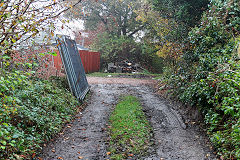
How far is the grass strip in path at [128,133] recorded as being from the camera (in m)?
3.97

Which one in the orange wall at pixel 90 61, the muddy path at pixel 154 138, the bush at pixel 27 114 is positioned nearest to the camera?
the bush at pixel 27 114

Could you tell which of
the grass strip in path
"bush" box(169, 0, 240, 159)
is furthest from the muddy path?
"bush" box(169, 0, 240, 159)

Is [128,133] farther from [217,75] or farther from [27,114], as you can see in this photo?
[217,75]

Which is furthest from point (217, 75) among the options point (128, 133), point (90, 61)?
point (90, 61)

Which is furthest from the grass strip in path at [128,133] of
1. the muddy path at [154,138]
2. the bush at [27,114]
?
the bush at [27,114]

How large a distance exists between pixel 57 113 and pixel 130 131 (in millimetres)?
1988

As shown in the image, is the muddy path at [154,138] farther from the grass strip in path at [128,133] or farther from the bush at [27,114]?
the bush at [27,114]

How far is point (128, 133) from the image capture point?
15.5 feet

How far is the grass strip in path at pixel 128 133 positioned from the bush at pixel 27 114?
1308 mm

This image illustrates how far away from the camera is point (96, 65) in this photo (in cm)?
2123

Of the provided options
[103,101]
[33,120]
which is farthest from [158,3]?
[33,120]

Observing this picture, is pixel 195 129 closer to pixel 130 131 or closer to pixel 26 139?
pixel 130 131

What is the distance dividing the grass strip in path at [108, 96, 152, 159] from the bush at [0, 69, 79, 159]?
1.31 meters

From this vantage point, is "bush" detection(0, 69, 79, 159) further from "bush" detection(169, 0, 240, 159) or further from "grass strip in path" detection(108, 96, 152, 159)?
"bush" detection(169, 0, 240, 159)
